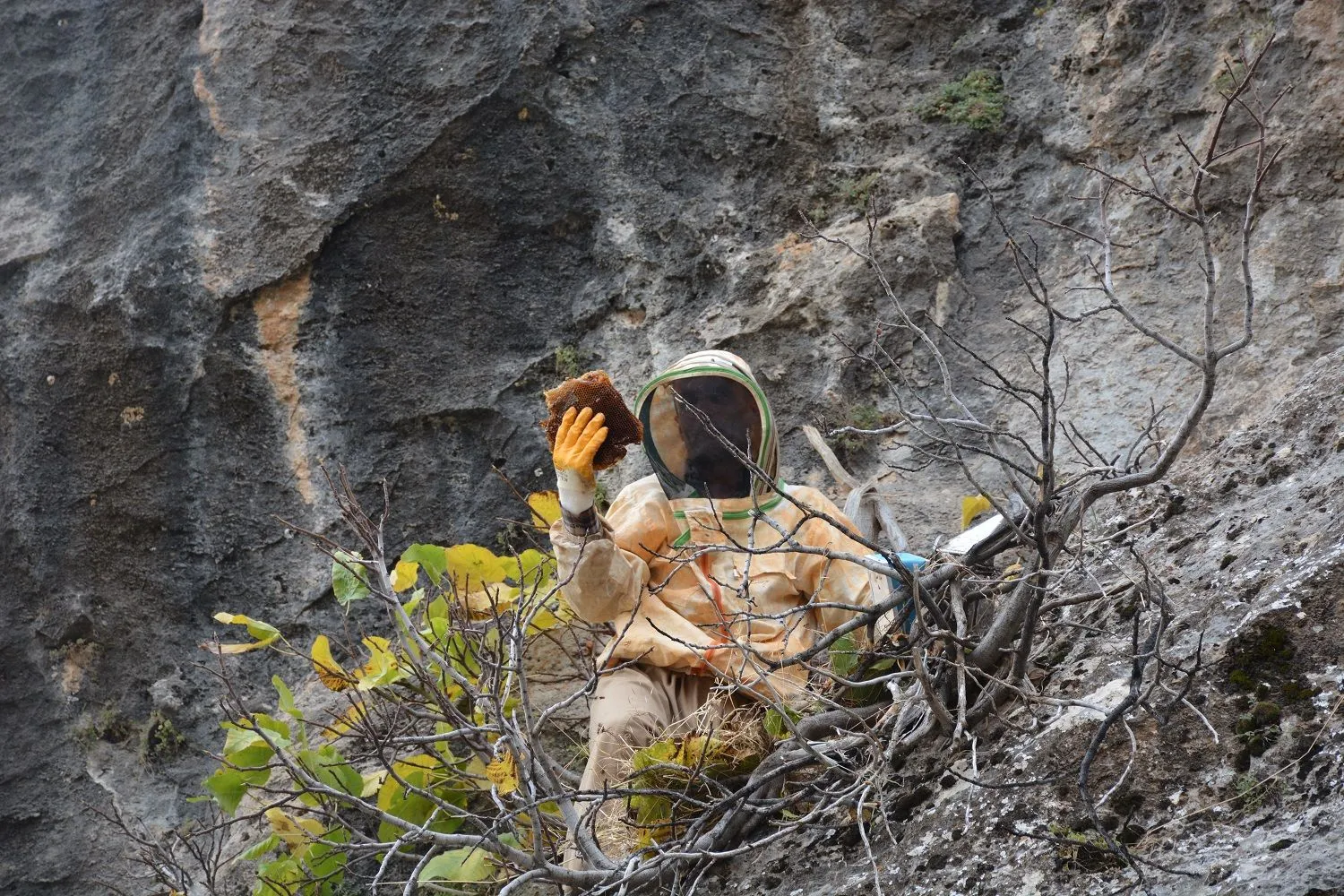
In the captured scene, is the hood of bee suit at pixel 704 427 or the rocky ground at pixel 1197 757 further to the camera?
the hood of bee suit at pixel 704 427

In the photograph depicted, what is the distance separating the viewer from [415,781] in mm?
4281

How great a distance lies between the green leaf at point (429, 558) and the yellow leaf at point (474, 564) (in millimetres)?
34

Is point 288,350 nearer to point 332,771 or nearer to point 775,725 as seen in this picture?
point 332,771

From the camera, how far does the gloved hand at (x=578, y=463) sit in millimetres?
3998

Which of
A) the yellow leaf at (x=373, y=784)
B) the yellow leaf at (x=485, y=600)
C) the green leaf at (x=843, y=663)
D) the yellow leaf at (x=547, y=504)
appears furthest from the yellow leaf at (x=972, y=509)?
the yellow leaf at (x=373, y=784)

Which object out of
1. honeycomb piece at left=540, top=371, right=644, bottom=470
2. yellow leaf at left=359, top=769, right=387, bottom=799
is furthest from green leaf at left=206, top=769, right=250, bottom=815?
honeycomb piece at left=540, top=371, right=644, bottom=470

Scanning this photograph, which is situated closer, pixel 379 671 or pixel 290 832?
pixel 379 671

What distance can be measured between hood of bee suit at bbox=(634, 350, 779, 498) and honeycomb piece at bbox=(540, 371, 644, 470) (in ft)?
1.00

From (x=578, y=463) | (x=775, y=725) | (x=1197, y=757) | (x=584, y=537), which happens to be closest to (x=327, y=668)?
(x=584, y=537)

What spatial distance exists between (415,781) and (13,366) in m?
2.95

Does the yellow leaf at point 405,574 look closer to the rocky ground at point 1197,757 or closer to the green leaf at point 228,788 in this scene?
the green leaf at point 228,788

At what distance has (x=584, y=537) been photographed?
4074 mm

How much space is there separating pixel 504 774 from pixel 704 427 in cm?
123

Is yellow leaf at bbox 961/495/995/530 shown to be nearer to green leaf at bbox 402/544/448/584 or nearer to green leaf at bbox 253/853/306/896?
green leaf at bbox 402/544/448/584
